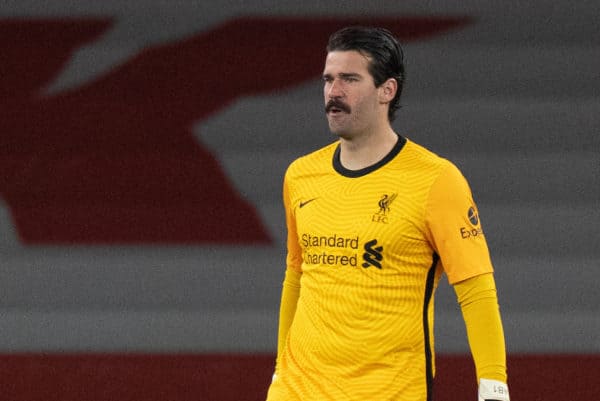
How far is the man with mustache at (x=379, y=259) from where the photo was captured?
2443 mm

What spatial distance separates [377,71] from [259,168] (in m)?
2.16

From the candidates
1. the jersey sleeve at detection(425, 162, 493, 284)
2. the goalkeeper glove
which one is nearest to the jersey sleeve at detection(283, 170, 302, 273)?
the jersey sleeve at detection(425, 162, 493, 284)

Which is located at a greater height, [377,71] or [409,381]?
[377,71]

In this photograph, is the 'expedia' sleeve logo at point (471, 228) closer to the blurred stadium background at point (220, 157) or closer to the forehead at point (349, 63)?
the forehead at point (349, 63)

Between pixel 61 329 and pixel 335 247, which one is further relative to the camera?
pixel 61 329

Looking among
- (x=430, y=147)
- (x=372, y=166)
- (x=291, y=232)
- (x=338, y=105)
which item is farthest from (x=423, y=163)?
(x=430, y=147)

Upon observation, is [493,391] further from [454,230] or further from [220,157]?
[220,157]

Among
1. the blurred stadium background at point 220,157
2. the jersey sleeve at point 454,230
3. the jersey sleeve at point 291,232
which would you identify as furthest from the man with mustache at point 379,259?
the blurred stadium background at point 220,157

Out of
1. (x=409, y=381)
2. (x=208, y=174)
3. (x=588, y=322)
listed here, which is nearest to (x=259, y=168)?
(x=208, y=174)

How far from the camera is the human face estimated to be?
2541mm

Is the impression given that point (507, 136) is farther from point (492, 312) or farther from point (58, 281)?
point (492, 312)

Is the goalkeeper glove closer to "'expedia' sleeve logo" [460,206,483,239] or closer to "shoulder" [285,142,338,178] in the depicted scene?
"'expedia' sleeve logo" [460,206,483,239]

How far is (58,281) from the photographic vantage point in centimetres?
464

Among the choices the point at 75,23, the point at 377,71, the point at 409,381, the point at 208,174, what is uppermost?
the point at 75,23
